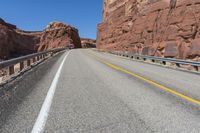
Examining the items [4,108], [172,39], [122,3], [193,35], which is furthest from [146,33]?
[4,108]

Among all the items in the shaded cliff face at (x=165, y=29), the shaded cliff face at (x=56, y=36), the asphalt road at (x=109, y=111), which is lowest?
the asphalt road at (x=109, y=111)

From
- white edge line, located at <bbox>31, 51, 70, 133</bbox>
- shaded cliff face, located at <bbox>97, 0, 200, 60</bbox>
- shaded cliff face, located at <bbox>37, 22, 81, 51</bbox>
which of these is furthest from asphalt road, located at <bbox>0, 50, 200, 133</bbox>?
shaded cliff face, located at <bbox>37, 22, 81, 51</bbox>

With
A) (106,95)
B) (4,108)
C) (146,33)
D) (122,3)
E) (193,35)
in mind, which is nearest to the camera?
(4,108)

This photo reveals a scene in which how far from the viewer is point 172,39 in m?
26.5

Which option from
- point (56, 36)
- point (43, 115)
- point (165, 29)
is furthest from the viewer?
point (56, 36)

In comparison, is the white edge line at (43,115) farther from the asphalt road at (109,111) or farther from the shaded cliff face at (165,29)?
the shaded cliff face at (165,29)

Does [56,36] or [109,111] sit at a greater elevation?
[56,36]

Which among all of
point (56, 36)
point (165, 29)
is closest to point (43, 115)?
point (165, 29)

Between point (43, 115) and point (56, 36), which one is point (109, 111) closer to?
point (43, 115)

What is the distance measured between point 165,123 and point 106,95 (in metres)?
2.80

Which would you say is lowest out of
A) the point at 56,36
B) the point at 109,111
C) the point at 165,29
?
the point at 109,111

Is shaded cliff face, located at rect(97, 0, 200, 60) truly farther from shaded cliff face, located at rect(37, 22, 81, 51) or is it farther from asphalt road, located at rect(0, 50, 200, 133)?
shaded cliff face, located at rect(37, 22, 81, 51)

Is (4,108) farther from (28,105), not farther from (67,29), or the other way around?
(67,29)

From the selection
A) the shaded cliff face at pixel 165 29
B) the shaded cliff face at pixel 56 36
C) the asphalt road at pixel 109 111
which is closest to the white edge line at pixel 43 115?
the asphalt road at pixel 109 111
